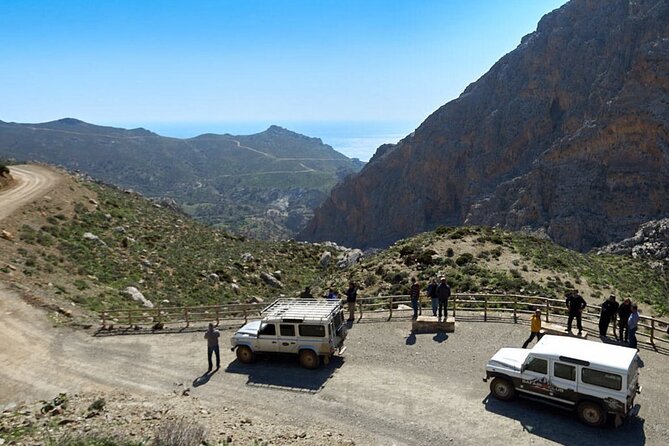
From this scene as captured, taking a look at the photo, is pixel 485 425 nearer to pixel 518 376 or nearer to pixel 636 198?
pixel 518 376

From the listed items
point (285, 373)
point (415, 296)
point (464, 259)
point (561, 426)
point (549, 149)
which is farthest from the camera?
point (549, 149)

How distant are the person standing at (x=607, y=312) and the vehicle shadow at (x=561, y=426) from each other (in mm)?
5425

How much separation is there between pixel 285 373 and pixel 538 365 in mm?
8443

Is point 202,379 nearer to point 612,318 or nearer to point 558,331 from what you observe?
point 558,331

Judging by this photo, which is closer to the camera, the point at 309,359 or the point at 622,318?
the point at 309,359

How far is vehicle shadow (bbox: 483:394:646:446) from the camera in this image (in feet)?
43.2

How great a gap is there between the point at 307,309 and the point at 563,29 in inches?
4090

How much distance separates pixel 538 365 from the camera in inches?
568

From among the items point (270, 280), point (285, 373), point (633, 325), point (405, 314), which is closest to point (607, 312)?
point (633, 325)

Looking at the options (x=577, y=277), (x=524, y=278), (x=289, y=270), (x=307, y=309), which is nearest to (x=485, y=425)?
(x=307, y=309)

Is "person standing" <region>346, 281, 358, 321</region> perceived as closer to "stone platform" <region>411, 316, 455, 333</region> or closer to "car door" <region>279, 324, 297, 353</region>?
"stone platform" <region>411, 316, 455, 333</region>

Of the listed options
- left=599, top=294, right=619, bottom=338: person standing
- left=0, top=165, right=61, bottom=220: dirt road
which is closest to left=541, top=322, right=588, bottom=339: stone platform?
left=599, top=294, right=619, bottom=338: person standing

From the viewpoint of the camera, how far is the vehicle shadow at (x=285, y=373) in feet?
55.0

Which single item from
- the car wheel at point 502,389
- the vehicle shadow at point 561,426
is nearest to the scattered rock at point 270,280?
the car wheel at point 502,389
